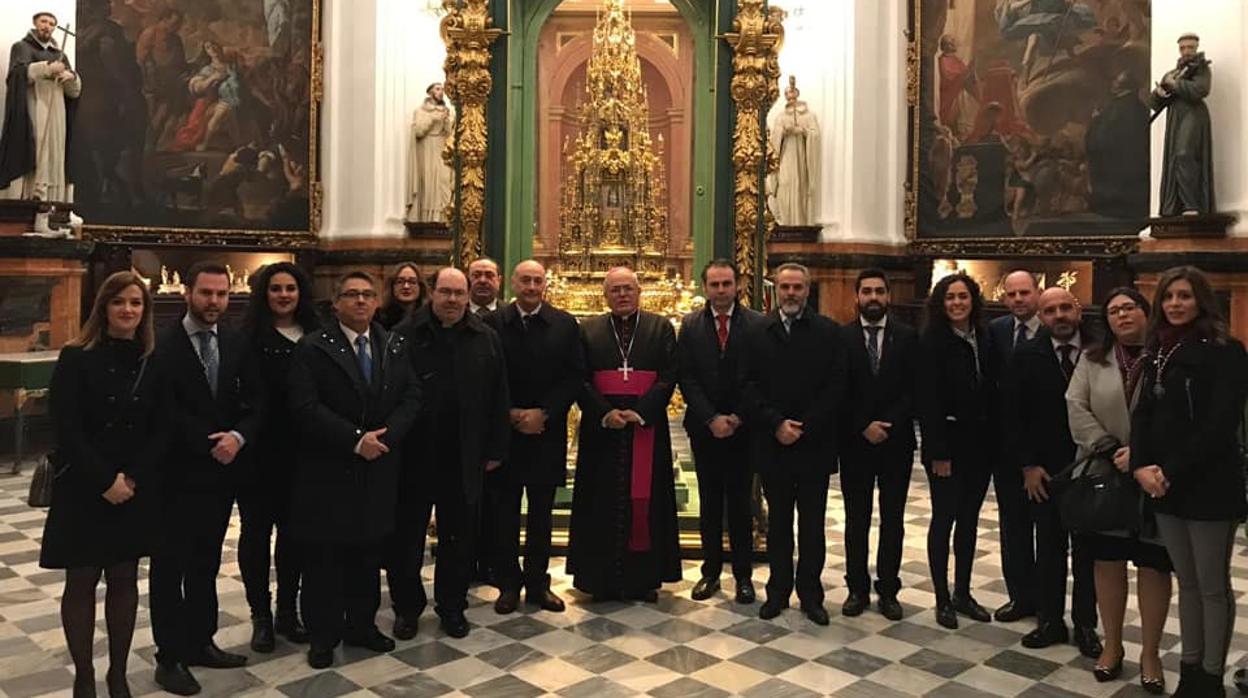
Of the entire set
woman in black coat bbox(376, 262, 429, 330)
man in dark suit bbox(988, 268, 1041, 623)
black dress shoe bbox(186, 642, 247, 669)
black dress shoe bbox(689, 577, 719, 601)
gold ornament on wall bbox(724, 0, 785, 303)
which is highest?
gold ornament on wall bbox(724, 0, 785, 303)

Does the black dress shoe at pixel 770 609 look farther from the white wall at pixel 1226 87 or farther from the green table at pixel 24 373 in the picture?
the white wall at pixel 1226 87

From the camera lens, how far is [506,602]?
5.11 meters

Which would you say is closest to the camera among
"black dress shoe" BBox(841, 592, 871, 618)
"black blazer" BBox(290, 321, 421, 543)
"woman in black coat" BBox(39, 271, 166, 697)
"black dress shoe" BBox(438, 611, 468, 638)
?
"woman in black coat" BBox(39, 271, 166, 697)

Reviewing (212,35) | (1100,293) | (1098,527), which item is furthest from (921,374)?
(212,35)

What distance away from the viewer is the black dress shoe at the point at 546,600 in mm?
5152

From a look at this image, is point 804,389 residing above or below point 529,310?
below

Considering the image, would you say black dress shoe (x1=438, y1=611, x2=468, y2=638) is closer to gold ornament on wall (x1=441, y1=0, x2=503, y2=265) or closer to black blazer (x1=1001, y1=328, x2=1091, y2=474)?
gold ornament on wall (x1=441, y1=0, x2=503, y2=265)

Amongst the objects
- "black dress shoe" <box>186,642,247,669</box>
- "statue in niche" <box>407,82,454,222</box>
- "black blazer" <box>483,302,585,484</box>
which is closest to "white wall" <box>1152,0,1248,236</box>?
"black blazer" <box>483,302,585,484</box>

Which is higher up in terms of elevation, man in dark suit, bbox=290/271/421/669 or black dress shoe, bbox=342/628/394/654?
man in dark suit, bbox=290/271/421/669

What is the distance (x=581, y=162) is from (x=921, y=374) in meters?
3.16

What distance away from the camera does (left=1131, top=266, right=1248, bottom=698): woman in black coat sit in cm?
365

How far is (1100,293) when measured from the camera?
38.0 ft

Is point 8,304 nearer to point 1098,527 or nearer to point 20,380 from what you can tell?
point 20,380

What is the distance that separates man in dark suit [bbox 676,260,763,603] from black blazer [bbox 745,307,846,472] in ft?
0.74
